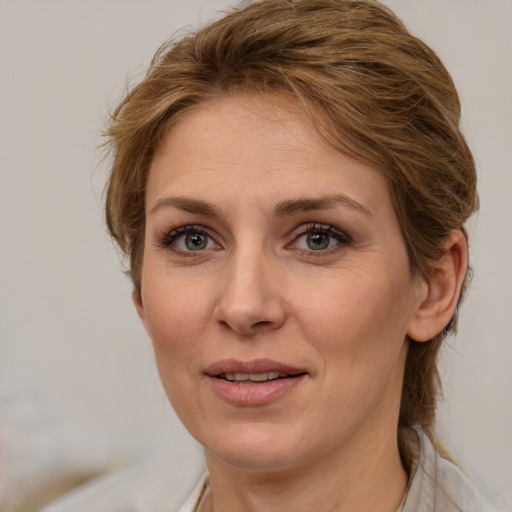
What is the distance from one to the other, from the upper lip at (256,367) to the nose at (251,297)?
7cm

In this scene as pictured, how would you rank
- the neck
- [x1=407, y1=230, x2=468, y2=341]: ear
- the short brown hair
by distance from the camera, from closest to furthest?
the short brown hair
the neck
[x1=407, y1=230, x2=468, y2=341]: ear

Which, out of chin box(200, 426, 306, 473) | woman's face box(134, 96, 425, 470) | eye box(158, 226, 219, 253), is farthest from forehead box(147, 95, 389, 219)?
chin box(200, 426, 306, 473)

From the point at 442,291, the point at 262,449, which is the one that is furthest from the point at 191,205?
the point at 442,291

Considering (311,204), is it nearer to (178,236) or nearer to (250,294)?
(250,294)

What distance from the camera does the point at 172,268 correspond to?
8.31 feet

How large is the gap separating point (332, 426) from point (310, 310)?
0.92 feet

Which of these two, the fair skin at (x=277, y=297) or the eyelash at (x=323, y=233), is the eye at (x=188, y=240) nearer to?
the fair skin at (x=277, y=297)

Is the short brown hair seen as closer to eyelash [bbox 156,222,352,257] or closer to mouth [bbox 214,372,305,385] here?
eyelash [bbox 156,222,352,257]

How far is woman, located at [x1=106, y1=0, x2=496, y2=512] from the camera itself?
2.35m

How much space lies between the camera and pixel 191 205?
2441 millimetres

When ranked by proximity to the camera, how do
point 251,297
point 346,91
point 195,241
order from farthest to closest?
1. point 195,241
2. point 346,91
3. point 251,297

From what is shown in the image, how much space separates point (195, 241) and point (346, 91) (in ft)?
1.63

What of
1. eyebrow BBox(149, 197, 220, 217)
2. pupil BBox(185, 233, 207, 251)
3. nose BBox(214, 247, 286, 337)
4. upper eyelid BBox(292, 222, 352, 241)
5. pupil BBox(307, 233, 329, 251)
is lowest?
nose BBox(214, 247, 286, 337)

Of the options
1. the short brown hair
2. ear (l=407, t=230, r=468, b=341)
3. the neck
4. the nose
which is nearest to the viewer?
the nose
